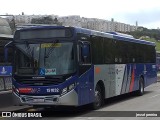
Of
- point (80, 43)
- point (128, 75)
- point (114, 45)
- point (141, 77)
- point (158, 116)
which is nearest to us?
point (158, 116)

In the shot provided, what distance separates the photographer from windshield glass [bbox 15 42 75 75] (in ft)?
40.3

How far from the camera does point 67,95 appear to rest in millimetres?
12148

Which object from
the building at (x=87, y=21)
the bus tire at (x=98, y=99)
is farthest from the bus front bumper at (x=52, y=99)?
the building at (x=87, y=21)

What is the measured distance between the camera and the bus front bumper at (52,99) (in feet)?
39.8

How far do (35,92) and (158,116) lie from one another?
3928 mm

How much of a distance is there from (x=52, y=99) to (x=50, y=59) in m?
1.28

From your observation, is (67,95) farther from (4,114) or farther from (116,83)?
(116,83)

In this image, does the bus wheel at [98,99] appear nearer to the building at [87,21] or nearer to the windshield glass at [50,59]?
the windshield glass at [50,59]

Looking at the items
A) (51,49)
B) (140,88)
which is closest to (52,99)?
(51,49)

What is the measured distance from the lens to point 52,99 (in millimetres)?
12203

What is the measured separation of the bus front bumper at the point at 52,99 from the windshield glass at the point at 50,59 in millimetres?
730

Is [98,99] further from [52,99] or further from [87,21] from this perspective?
[87,21]

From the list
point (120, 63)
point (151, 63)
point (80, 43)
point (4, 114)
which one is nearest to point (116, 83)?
point (120, 63)

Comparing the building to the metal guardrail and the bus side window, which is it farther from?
the bus side window
